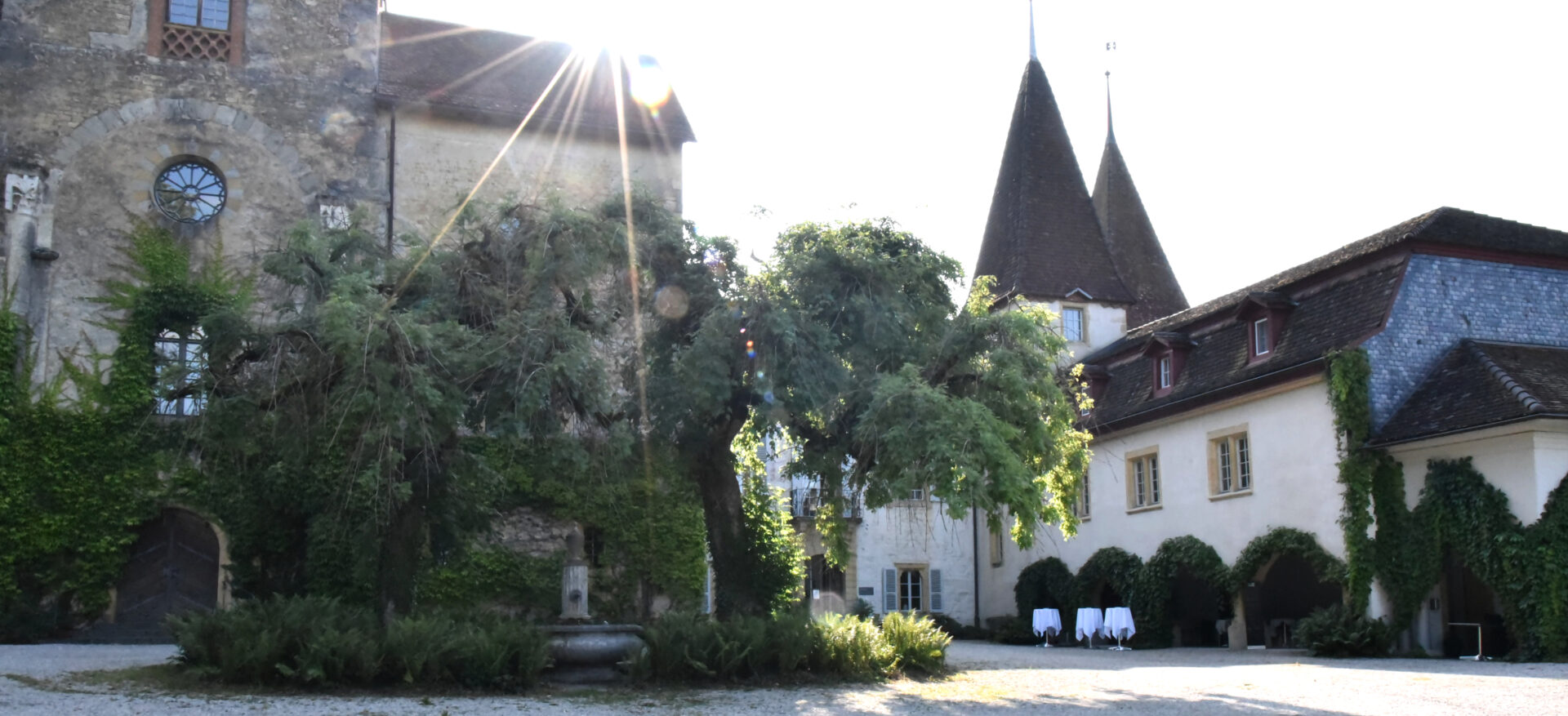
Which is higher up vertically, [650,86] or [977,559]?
[650,86]

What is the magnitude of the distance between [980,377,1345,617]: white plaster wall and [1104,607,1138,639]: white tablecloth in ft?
5.26

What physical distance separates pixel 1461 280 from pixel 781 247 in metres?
12.9

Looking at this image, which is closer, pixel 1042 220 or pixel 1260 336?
pixel 1260 336

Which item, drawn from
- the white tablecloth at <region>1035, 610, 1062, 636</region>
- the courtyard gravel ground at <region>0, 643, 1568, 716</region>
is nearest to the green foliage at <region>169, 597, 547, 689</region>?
the courtyard gravel ground at <region>0, 643, 1568, 716</region>

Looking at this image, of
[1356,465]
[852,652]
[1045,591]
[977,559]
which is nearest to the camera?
[852,652]

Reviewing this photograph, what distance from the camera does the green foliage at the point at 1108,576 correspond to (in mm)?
27969

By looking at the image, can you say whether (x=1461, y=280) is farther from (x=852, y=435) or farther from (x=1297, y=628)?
(x=852, y=435)

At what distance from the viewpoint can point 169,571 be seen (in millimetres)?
21578

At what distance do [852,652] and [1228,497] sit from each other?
1335cm

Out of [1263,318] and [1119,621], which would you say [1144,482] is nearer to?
[1119,621]

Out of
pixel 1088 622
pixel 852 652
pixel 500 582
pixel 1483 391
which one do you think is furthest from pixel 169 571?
pixel 1483 391

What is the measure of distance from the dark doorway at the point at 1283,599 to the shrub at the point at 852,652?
11943mm

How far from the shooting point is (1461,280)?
75.9ft

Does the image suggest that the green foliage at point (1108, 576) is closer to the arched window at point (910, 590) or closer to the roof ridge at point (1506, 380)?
the arched window at point (910, 590)
